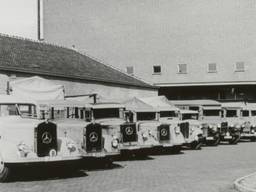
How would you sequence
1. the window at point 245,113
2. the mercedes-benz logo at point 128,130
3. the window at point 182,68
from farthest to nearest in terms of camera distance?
1. the window at point 182,68
2. the window at point 245,113
3. the mercedes-benz logo at point 128,130

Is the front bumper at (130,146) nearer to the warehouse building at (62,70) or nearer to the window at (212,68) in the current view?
the warehouse building at (62,70)

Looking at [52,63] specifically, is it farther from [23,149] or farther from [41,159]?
[23,149]

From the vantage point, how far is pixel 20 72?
939 inches

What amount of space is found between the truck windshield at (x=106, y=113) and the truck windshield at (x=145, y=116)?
6.87 ft

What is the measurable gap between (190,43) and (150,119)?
2507cm

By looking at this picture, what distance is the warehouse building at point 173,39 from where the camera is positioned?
40.9 metres

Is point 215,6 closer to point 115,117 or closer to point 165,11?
point 165,11

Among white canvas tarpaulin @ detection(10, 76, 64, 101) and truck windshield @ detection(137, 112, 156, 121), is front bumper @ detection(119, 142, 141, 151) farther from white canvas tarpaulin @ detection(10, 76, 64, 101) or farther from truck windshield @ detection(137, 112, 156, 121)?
white canvas tarpaulin @ detection(10, 76, 64, 101)

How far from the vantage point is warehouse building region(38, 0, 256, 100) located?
4091 cm

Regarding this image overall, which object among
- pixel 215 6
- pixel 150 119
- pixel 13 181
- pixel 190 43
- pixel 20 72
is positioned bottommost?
pixel 13 181

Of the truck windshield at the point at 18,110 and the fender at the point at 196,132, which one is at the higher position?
the truck windshield at the point at 18,110

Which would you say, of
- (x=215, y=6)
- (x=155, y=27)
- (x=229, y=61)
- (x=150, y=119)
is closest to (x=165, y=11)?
(x=155, y=27)

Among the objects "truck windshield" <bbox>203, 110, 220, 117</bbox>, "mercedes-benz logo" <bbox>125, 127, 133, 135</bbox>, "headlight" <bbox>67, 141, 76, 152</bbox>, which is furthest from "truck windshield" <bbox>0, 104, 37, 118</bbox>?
"truck windshield" <bbox>203, 110, 220, 117</bbox>

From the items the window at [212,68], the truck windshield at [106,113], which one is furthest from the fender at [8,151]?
the window at [212,68]
